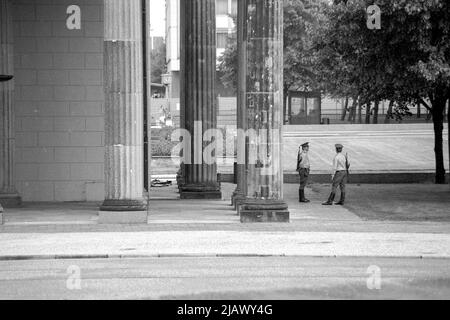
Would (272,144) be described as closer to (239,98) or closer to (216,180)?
(239,98)

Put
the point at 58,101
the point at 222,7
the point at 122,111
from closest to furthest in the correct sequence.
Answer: the point at 122,111
the point at 58,101
the point at 222,7

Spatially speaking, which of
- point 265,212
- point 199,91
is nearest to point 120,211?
point 265,212

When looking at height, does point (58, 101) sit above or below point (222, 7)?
below

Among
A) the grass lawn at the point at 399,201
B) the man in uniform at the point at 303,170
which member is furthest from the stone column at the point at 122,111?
the man in uniform at the point at 303,170

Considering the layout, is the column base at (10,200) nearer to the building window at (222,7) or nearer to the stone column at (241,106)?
the stone column at (241,106)

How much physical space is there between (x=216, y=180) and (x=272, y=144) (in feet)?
30.3

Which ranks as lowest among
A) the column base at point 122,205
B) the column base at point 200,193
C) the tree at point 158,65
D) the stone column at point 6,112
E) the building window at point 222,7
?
the column base at point 200,193

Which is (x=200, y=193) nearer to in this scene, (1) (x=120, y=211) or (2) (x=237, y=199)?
(2) (x=237, y=199)

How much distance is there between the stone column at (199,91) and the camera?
31.7 meters

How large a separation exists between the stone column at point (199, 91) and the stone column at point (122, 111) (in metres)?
8.26

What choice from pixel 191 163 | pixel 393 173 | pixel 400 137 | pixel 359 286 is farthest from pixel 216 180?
pixel 400 137

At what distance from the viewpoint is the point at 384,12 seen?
2848 centimetres

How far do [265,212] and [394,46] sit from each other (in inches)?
325

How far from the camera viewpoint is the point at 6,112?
28.0m
